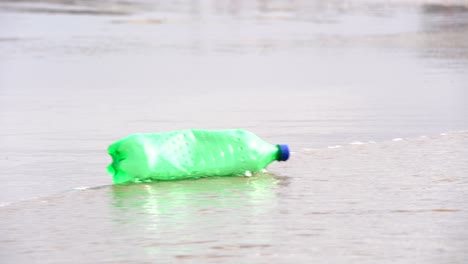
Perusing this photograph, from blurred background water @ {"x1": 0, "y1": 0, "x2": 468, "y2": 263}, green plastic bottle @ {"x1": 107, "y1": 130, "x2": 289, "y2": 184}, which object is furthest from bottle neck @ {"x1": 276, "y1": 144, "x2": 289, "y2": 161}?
blurred background water @ {"x1": 0, "y1": 0, "x2": 468, "y2": 263}

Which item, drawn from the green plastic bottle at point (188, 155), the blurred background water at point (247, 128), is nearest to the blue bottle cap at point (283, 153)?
the green plastic bottle at point (188, 155)

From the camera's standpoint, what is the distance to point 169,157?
22.2 ft

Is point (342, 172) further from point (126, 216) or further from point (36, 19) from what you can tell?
point (36, 19)

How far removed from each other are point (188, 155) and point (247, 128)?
235 centimetres

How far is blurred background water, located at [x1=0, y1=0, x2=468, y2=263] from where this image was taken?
511 cm

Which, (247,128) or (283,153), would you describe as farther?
(247,128)

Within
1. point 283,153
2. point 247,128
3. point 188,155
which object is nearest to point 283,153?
point 283,153

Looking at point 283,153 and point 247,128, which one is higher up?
point 283,153

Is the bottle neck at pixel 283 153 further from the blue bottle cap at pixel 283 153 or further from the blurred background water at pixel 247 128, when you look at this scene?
the blurred background water at pixel 247 128

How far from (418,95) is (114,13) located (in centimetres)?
1369

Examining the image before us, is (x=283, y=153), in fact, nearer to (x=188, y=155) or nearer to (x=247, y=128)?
(x=188, y=155)

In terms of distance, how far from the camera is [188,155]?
22.6 ft

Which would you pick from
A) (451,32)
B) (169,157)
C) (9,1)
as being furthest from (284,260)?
(9,1)

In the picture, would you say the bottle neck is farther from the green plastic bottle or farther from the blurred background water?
the blurred background water
